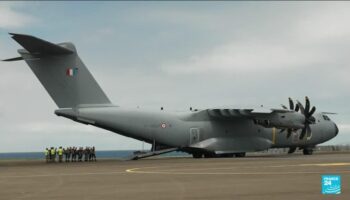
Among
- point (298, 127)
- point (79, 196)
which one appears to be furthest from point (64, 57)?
point (79, 196)

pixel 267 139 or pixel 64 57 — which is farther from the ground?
pixel 64 57

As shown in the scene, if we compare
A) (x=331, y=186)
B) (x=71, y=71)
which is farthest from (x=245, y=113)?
(x=331, y=186)

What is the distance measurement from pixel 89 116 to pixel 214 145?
10892 mm

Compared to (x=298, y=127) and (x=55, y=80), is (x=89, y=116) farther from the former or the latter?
(x=298, y=127)

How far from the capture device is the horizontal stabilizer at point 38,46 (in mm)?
29400

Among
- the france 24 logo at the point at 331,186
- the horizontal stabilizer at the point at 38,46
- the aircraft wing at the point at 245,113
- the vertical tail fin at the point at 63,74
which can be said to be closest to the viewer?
the france 24 logo at the point at 331,186

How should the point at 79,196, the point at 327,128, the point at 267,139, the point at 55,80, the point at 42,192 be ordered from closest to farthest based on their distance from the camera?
1. the point at 79,196
2. the point at 42,192
3. the point at 55,80
4. the point at 267,139
5. the point at 327,128

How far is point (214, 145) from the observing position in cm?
4025

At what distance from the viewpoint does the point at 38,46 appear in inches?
1238

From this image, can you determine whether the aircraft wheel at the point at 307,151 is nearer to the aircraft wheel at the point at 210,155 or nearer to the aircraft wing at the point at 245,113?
the aircraft wing at the point at 245,113

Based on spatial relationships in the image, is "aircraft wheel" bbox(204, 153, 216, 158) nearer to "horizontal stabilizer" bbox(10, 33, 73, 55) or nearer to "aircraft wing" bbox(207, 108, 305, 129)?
"aircraft wing" bbox(207, 108, 305, 129)

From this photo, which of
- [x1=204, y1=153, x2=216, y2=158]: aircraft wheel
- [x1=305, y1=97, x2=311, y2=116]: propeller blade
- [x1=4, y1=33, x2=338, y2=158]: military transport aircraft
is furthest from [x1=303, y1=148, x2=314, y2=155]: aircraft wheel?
[x1=204, y1=153, x2=216, y2=158]: aircraft wheel

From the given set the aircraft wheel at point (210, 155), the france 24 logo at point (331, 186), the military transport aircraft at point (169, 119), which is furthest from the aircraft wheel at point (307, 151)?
the france 24 logo at point (331, 186)

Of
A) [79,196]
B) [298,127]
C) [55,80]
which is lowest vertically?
[79,196]
